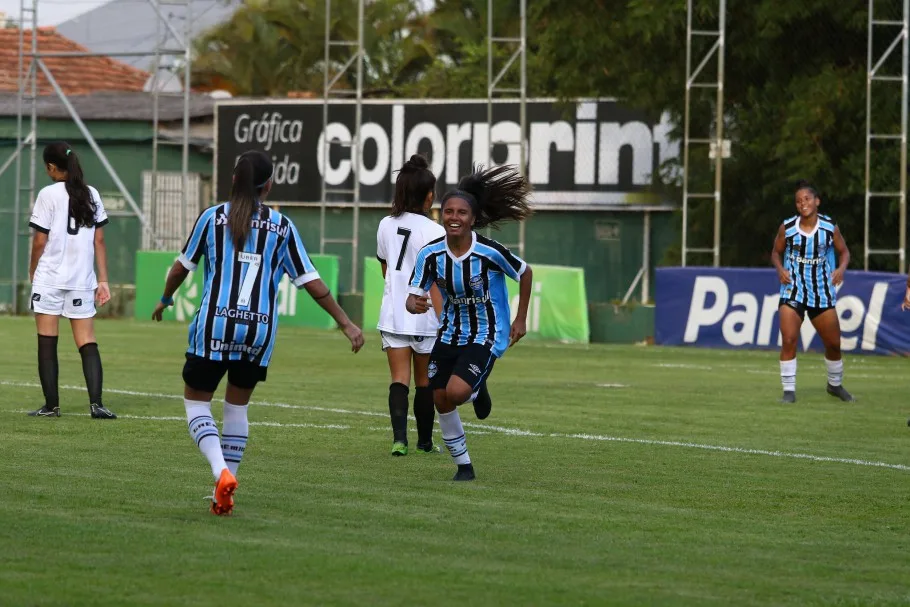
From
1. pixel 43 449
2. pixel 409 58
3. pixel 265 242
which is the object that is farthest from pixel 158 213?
pixel 265 242

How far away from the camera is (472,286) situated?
1006cm

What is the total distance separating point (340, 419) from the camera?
13.9 m

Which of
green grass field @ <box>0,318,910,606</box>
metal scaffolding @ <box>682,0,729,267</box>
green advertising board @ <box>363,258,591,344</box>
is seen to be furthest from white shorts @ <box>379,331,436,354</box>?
metal scaffolding @ <box>682,0,729,267</box>

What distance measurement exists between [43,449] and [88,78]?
4296 cm

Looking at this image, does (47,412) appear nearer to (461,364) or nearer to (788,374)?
(461,364)

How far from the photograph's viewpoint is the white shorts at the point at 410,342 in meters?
11.6

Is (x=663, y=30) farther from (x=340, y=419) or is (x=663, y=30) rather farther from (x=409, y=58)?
(x=409, y=58)

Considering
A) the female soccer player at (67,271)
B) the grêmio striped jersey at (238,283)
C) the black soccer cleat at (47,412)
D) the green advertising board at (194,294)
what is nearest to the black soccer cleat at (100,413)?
the female soccer player at (67,271)

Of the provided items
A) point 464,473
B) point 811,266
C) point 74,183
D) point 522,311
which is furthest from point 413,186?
point 811,266

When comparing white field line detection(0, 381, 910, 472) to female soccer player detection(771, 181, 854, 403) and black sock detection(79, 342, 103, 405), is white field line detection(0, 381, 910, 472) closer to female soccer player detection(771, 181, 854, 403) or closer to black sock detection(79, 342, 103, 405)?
black sock detection(79, 342, 103, 405)

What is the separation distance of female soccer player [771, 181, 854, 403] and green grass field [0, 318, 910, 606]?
0.63m

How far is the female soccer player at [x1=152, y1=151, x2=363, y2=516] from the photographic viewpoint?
8.34 m

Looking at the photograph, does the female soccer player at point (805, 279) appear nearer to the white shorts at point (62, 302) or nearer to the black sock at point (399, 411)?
the black sock at point (399, 411)

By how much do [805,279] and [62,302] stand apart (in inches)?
279
